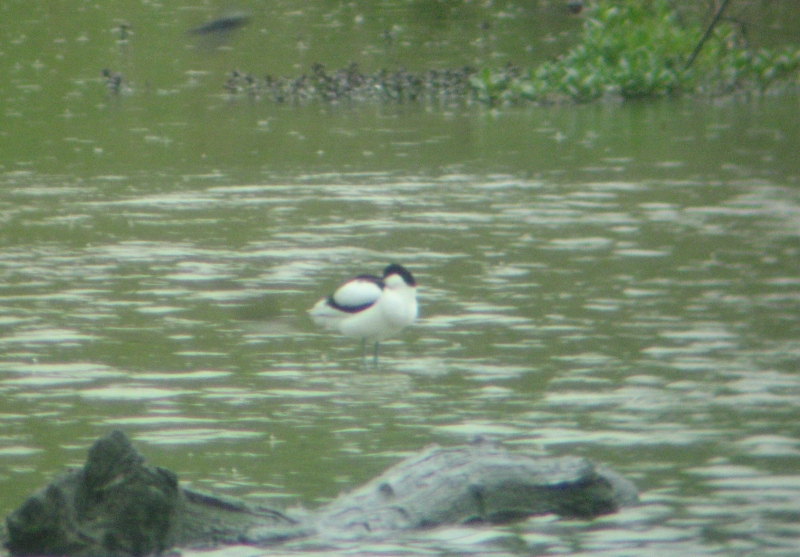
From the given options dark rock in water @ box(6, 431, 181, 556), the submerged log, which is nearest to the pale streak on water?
the submerged log

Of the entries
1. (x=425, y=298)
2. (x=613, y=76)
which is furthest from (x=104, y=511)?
(x=613, y=76)

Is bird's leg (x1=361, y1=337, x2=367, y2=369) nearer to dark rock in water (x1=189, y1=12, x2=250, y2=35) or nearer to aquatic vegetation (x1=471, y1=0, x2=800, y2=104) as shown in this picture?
dark rock in water (x1=189, y1=12, x2=250, y2=35)

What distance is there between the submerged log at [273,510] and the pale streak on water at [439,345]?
13 cm

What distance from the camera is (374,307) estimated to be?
33.6 ft

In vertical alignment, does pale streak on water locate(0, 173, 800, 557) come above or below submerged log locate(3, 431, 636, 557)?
above

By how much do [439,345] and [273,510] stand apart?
3.87 meters

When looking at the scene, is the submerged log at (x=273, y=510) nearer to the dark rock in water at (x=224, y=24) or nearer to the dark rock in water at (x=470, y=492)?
the dark rock in water at (x=470, y=492)

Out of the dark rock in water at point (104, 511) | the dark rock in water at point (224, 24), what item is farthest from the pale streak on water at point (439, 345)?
the dark rock in water at point (224, 24)

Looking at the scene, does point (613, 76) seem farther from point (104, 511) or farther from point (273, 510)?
point (104, 511)

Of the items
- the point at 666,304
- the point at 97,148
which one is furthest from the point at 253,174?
the point at 666,304

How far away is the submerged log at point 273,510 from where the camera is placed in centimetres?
657

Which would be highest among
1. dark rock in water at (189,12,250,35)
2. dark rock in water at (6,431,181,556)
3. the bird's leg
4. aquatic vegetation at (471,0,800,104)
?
aquatic vegetation at (471,0,800,104)

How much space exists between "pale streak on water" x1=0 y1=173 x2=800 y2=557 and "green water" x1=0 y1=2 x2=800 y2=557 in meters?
0.03

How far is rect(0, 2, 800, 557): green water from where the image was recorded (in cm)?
817
